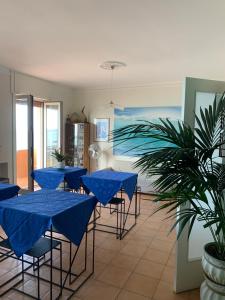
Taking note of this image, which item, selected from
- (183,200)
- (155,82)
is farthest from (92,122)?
(183,200)

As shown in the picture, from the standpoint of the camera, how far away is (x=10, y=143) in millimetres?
4785

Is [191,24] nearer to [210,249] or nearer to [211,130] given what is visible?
[211,130]

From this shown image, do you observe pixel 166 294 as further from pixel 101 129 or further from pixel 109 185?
pixel 101 129

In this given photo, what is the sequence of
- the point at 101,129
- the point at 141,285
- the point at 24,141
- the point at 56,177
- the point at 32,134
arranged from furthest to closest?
1. the point at 101,129
2. the point at 24,141
3. the point at 32,134
4. the point at 56,177
5. the point at 141,285

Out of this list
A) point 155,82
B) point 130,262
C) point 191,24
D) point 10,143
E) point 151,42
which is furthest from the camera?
point 155,82

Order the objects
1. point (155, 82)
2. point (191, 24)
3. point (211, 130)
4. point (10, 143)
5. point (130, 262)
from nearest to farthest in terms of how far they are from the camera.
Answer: point (211, 130), point (191, 24), point (130, 262), point (10, 143), point (155, 82)

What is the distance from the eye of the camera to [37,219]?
1.86m

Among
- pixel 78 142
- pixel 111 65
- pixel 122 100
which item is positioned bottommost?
pixel 78 142

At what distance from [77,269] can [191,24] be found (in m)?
2.84

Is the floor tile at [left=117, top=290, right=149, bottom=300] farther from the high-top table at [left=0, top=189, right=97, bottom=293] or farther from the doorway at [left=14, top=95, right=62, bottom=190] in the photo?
the doorway at [left=14, top=95, right=62, bottom=190]

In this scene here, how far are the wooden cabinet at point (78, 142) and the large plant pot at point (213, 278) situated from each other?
4.79m

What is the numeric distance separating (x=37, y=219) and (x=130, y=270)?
1.30 m

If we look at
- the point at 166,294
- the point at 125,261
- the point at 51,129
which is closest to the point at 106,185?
the point at 125,261

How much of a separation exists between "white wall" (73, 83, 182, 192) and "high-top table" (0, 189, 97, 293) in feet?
11.1
